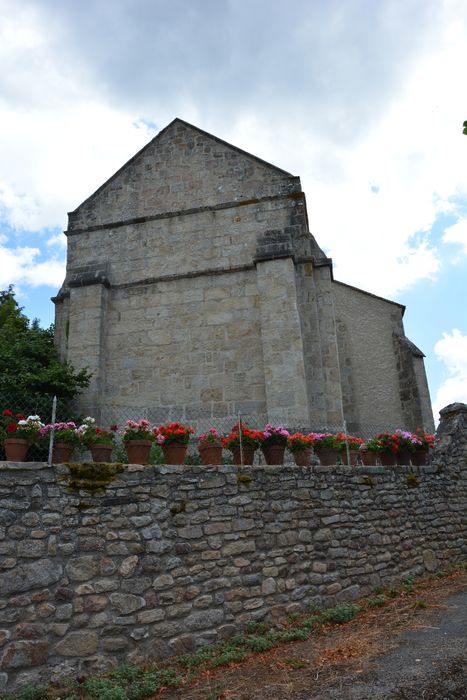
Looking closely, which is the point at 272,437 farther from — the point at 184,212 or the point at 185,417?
the point at 184,212

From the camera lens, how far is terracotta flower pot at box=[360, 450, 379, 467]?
9.35 metres

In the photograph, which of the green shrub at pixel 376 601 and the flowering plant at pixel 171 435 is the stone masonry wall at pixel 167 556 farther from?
the flowering plant at pixel 171 435

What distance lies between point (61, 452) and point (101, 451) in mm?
577

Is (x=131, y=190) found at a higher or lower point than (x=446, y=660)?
higher

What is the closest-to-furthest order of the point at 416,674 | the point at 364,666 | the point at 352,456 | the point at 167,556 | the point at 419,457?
the point at 416,674 < the point at 364,666 < the point at 167,556 < the point at 352,456 < the point at 419,457

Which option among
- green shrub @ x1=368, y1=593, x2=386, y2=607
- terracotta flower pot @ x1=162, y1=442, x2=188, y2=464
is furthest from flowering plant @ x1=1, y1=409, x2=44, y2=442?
green shrub @ x1=368, y1=593, x2=386, y2=607

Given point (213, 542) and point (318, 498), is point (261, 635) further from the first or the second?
point (318, 498)

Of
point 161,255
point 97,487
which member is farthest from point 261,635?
point 161,255

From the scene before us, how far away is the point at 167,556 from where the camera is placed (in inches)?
249

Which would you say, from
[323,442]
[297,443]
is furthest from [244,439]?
[323,442]

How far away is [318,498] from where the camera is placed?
308 inches

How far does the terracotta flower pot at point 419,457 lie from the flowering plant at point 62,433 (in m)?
6.58

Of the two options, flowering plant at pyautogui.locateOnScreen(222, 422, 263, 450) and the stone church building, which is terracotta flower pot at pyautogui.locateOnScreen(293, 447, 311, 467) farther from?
the stone church building

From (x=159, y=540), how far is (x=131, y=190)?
10.1 metres
